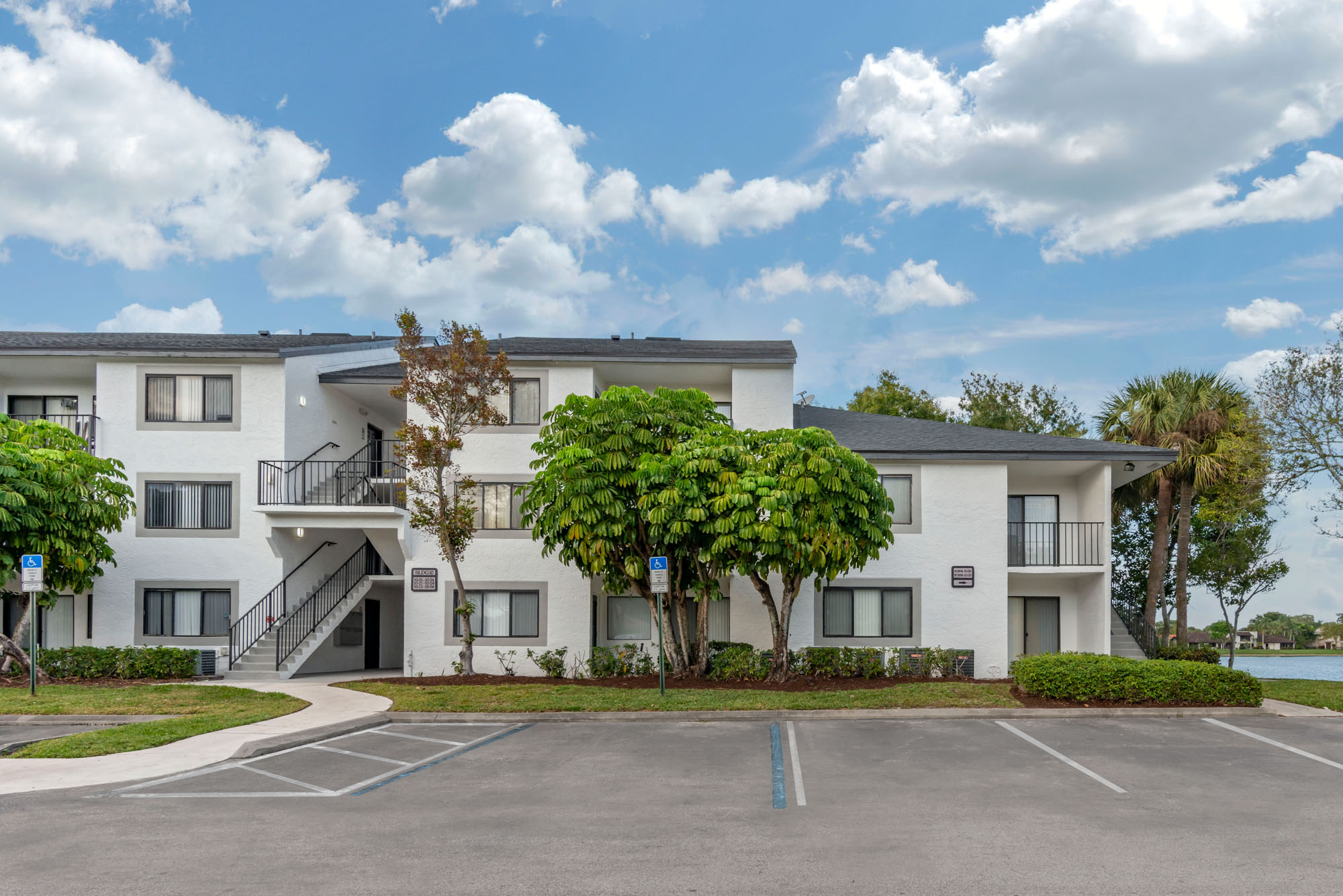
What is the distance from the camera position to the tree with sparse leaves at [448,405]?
20.0m

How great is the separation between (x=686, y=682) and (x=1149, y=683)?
8562 millimetres

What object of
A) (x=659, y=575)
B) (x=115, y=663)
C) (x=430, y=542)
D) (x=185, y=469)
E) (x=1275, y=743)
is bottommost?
(x=115, y=663)

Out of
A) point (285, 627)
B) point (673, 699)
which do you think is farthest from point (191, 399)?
point (673, 699)

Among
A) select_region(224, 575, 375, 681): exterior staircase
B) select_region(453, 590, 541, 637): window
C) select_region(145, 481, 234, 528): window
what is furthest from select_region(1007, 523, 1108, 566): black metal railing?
select_region(145, 481, 234, 528): window

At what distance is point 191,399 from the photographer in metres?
22.9

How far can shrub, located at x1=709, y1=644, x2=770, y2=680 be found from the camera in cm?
1992

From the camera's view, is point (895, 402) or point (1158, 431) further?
point (895, 402)

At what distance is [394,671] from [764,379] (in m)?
12.6

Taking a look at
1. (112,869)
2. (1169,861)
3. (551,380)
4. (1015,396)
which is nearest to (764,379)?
(551,380)

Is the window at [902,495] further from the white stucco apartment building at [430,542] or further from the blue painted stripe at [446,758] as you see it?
the blue painted stripe at [446,758]

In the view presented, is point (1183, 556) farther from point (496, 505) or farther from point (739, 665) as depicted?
point (496, 505)

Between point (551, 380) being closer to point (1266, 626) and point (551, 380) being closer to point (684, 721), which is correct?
point (684, 721)

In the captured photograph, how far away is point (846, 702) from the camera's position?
54.0 ft

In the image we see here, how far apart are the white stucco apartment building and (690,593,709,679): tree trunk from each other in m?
1.94
